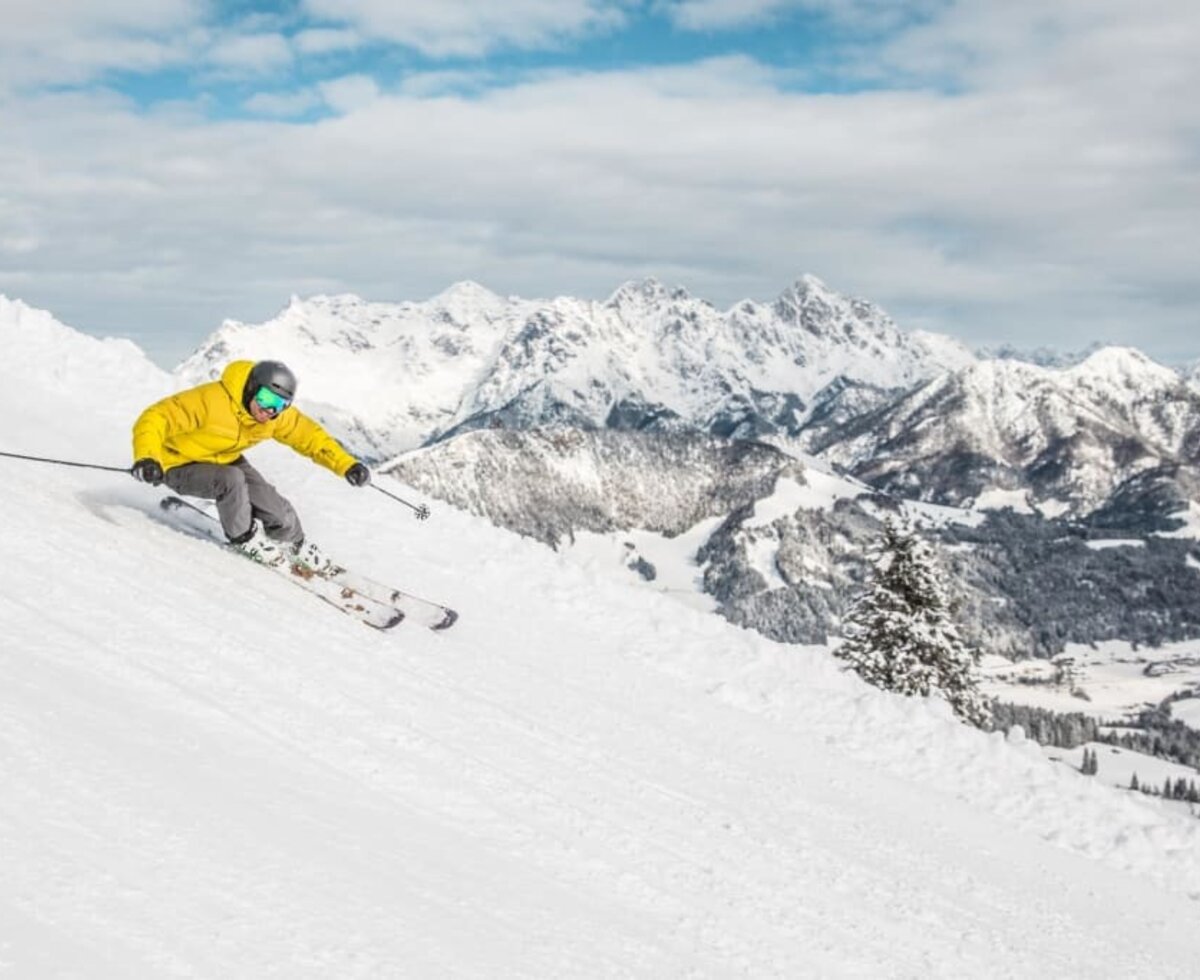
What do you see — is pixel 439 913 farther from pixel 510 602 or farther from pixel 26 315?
pixel 26 315

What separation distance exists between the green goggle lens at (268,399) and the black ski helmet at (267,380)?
34mm

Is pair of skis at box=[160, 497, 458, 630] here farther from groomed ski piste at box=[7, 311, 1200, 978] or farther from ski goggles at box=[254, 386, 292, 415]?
ski goggles at box=[254, 386, 292, 415]

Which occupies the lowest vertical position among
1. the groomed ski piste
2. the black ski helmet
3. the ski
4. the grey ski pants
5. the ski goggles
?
the groomed ski piste

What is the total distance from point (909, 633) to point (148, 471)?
28860mm

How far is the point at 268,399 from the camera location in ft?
39.1

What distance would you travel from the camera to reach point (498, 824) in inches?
300

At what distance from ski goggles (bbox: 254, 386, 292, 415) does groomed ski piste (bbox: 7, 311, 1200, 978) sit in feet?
6.16

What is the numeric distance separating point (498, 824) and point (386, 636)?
4.19 metres

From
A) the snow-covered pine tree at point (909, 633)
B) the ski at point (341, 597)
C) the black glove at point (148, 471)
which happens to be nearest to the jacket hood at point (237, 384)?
the black glove at point (148, 471)

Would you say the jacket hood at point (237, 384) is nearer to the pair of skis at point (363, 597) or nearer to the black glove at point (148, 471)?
the black glove at point (148, 471)

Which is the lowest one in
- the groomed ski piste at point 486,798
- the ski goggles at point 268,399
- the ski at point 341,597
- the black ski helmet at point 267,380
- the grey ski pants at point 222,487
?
the groomed ski piste at point 486,798

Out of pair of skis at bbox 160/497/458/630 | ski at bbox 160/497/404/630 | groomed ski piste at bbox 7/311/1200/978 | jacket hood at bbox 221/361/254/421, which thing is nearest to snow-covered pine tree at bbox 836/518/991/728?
groomed ski piste at bbox 7/311/1200/978

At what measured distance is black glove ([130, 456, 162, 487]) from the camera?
10891 millimetres

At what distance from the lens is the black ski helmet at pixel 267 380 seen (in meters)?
11.9
